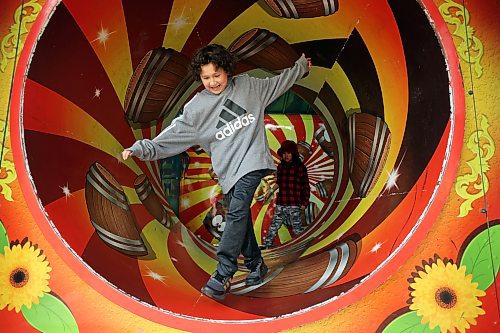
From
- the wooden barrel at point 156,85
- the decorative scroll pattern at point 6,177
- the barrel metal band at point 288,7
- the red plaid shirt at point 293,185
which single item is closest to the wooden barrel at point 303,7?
the barrel metal band at point 288,7

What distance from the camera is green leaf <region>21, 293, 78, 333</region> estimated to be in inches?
53.6

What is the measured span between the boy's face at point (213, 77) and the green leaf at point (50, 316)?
2.45 feet

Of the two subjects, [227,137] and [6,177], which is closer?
[6,177]

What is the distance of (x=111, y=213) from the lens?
170cm

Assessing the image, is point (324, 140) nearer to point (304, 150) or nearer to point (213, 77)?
point (304, 150)

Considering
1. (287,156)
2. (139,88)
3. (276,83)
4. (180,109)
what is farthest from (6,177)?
(287,156)

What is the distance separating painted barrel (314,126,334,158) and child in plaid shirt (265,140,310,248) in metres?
0.16

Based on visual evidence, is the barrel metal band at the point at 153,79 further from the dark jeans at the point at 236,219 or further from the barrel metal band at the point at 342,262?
the barrel metal band at the point at 342,262

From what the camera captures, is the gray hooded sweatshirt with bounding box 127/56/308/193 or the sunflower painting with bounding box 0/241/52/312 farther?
the gray hooded sweatshirt with bounding box 127/56/308/193

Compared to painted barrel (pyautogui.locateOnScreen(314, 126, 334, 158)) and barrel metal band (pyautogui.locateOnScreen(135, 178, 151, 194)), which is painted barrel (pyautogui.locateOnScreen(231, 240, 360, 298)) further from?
painted barrel (pyautogui.locateOnScreen(314, 126, 334, 158))

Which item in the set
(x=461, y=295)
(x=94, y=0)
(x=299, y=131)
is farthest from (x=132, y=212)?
(x=299, y=131)

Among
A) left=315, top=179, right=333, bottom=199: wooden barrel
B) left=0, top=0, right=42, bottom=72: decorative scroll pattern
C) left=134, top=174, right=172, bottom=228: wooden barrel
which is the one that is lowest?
left=134, top=174, right=172, bottom=228: wooden barrel

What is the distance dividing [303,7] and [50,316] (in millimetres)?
1424

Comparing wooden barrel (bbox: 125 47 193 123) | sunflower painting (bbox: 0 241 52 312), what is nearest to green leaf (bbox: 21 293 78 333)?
sunflower painting (bbox: 0 241 52 312)
